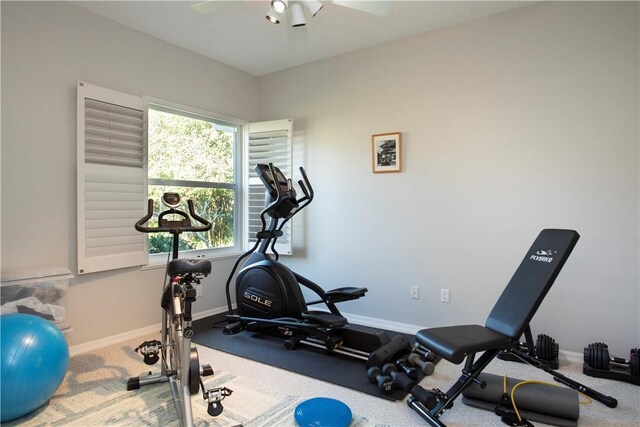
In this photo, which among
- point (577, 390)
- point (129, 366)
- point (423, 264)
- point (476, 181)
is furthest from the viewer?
point (423, 264)

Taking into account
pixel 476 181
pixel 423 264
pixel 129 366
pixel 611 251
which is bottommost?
pixel 129 366

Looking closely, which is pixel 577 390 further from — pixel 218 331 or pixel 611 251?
pixel 218 331

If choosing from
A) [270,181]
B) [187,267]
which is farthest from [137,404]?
[270,181]

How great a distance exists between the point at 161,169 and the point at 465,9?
3095mm

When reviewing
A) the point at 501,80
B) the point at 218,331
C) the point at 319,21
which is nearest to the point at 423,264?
the point at 501,80

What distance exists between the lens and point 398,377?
2383 millimetres

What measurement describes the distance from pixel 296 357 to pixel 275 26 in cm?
286

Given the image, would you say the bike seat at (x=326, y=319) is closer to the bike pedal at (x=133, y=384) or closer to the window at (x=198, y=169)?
the bike pedal at (x=133, y=384)

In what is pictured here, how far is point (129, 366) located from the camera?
280cm

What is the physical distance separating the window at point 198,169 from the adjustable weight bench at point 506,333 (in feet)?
9.10

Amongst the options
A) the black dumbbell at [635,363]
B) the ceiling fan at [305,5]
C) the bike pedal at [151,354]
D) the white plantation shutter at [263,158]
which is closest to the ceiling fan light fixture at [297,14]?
the ceiling fan at [305,5]

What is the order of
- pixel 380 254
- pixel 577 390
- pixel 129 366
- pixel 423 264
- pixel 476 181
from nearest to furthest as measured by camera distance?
pixel 577 390, pixel 129 366, pixel 476 181, pixel 423 264, pixel 380 254

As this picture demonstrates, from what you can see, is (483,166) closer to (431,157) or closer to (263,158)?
(431,157)

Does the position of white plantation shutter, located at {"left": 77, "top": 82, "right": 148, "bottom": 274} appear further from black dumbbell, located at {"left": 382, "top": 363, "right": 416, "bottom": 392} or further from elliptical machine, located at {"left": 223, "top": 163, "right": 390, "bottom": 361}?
black dumbbell, located at {"left": 382, "top": 363, "right": 416, "bottom": 392}
